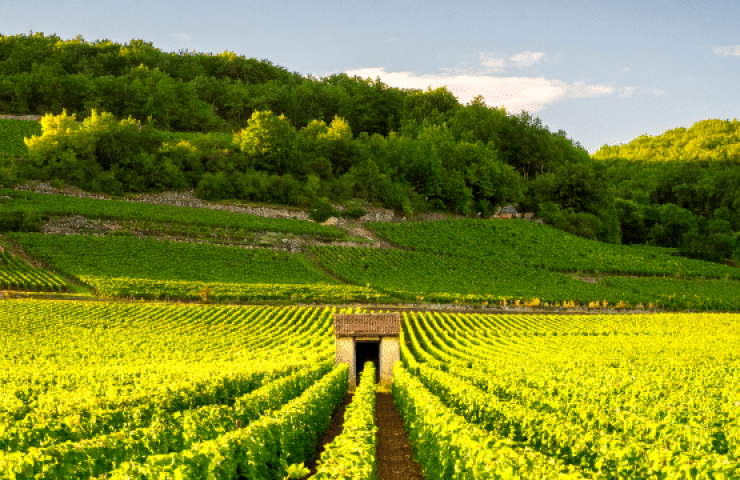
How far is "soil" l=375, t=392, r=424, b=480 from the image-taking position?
38.6ft

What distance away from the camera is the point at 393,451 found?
44.2 ft

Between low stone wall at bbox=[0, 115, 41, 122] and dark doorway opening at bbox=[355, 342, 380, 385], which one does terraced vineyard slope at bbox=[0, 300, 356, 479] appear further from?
low stone wall at bbox=[0, 115, 41, 122]

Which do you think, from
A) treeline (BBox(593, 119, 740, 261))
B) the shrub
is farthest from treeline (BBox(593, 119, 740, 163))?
the shrub

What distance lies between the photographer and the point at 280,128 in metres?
87.3

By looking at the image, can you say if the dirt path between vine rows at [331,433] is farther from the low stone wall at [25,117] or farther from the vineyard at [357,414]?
the low stone wall at [25,117]

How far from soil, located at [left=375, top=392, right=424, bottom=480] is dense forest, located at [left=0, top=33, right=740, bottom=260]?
6392cm

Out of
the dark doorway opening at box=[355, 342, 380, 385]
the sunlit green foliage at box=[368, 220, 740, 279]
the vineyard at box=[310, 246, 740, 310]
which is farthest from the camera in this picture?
the sunlit green foliage at box=[368, 220, 740, 279]

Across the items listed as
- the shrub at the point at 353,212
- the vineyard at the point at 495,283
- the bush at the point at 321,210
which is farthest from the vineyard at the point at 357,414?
the shrub at the point at 353,212

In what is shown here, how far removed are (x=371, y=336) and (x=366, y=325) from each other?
1.61ft

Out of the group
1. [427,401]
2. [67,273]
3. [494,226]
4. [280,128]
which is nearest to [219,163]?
[280,128]

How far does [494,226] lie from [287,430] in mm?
76230

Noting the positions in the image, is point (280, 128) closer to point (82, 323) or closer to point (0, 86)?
point (0, 86)

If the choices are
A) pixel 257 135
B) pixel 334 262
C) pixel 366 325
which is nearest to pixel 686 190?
pixel 334 262

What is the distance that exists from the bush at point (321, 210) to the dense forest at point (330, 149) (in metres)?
→ 1.84
